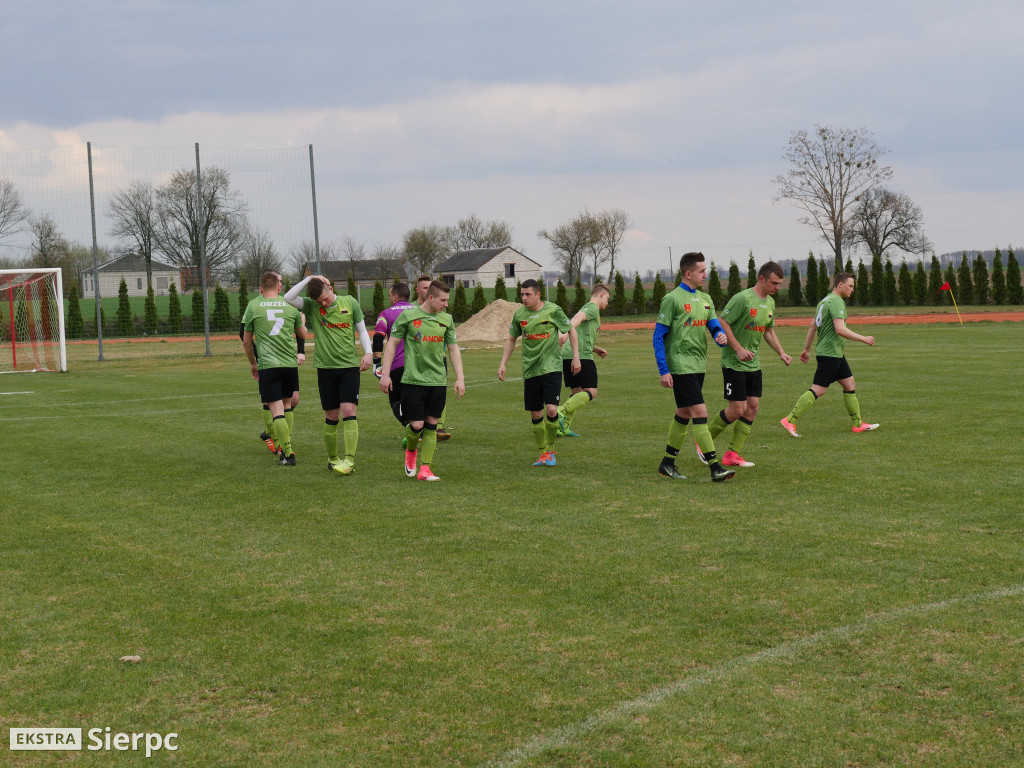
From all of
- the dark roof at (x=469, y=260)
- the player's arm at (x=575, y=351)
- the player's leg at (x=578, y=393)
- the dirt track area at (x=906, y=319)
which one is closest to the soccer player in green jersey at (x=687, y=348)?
the player's arm at (x=575, y=351)

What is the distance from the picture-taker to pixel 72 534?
7.53 meters

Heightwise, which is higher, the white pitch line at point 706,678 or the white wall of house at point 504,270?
the white wall of house at point 504,270

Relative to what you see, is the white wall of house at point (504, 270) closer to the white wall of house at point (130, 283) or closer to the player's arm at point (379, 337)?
the white wall of house at point (130, 283)

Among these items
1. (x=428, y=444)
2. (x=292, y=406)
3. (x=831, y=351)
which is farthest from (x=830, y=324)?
(x=292, y=406)

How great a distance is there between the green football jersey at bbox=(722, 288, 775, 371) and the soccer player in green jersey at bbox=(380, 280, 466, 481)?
110 inches

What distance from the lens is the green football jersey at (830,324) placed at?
1223cm

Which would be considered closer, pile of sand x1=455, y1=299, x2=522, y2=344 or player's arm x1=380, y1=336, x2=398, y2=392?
player's arm x1=380, y1=336, x2=398, y2=392

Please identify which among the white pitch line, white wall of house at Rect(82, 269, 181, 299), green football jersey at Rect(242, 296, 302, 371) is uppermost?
white wall of house at Rect(82, 269, 181, 299)

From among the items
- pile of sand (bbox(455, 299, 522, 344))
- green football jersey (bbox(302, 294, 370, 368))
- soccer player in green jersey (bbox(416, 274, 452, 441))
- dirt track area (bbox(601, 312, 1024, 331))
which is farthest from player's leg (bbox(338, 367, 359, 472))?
dirt track area (bbox(601, 312, 1024, 331))

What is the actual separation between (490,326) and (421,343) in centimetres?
3152

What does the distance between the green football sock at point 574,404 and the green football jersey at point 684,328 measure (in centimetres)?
320

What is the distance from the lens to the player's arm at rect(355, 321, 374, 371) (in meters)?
9.62

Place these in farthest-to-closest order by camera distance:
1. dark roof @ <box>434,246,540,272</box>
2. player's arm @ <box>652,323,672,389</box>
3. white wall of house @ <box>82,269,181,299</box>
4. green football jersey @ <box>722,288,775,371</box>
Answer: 1. dark roof @ <box>434,246,540,272</box>
2. white wall of house @ <box>82,269,181,299</box>
3. green football jersey @ <box>722,288,775,371</box>
4. player's arm @ <box>652,323,672,389</box>

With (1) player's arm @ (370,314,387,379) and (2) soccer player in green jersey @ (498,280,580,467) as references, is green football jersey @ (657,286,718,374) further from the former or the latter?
(1) player's arm @ (370,314,387,379)
